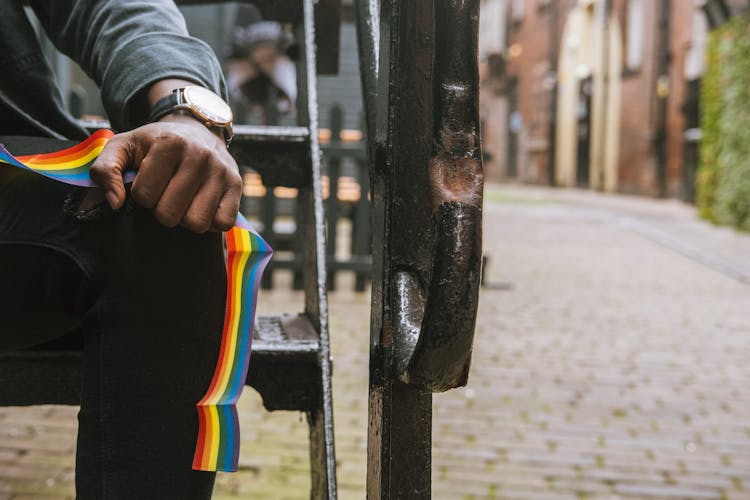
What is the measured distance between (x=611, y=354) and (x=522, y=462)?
6.74 feet

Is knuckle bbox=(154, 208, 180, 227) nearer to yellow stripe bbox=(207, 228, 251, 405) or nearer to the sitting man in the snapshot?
the sitting man

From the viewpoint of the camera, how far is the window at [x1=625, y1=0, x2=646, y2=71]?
22875 millimetres

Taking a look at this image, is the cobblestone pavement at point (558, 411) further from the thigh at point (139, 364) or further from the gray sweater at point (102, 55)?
the thigh at point (139, 364)

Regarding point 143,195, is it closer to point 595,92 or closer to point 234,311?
point 234,311

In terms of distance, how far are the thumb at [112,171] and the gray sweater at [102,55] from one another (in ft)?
0.74

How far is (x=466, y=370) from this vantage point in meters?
1.06

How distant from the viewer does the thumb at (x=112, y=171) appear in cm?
108

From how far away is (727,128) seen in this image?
13.3 m

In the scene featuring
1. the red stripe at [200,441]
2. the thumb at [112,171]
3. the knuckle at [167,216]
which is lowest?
the red stripe at [200,441]

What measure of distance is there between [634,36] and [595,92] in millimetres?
2731

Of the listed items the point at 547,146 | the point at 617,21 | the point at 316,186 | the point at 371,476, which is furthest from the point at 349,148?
the point at 547,146

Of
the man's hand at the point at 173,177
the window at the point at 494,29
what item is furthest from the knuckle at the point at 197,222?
the window at the point at 494,29

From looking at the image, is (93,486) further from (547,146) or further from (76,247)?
(547,146)

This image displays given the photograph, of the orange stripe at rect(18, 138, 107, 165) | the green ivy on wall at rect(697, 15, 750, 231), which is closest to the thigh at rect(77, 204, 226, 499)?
the orange stripe at rect(18, 138, 107, 165)
